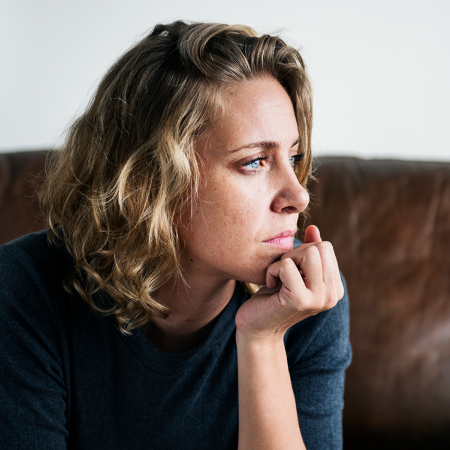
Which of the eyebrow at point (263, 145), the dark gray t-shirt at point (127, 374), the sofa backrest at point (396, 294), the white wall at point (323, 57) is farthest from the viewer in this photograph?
the white wall at point (323, 57)

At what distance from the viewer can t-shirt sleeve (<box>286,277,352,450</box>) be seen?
39.8 inches

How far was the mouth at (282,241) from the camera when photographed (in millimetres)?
877

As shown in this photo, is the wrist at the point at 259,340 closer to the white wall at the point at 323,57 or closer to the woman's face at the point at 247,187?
the woman's face at the point at 247,187

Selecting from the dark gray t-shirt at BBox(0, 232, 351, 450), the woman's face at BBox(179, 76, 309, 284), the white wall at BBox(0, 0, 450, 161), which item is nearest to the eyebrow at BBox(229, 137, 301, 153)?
the woman's face at BBox(179, 76, 309, 284)

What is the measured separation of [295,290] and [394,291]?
1.97ft

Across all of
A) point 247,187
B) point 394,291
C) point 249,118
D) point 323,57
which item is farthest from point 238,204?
point 323,57

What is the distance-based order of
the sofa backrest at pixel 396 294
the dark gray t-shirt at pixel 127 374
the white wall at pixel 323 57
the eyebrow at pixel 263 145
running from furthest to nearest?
the white wall at pixel 323 57
the sofa backrest at pixel 396 294
the dark gray t-shirt at pixel 127 374
the eyebrow at pixel 263 145

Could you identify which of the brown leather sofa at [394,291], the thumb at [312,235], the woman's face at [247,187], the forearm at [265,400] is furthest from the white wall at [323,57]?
the forearm at [265,400]

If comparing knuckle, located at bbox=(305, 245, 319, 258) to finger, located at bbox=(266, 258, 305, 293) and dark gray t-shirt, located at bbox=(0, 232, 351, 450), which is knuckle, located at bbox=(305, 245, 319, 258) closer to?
finger, located at bbox=(266, 258, 305, 293)

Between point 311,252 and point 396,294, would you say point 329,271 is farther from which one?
point 396,294

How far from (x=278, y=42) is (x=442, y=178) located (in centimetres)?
73

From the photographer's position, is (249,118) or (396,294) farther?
(396,294)

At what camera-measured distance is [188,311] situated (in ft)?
3.40

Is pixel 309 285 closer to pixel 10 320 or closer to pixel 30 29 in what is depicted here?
pixel 10 320
